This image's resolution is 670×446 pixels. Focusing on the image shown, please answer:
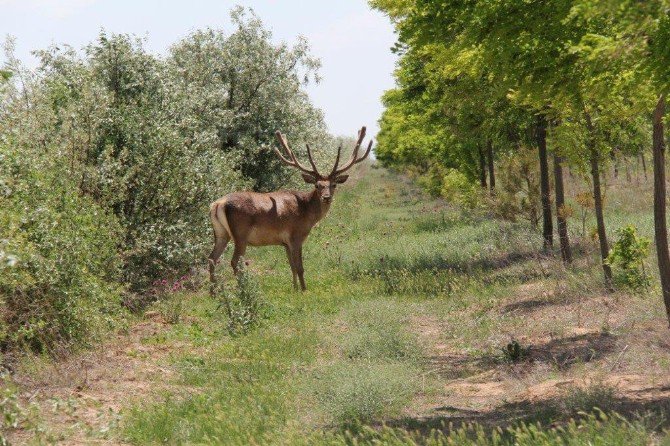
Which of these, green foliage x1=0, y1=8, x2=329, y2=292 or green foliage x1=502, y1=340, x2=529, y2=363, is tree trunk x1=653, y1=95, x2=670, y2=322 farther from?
green foliage x1=0, y1=8, x2=329, y2=292

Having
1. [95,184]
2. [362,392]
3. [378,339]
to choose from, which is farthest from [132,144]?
[362,392]

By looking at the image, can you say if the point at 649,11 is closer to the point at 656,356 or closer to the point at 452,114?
the point at 656,356

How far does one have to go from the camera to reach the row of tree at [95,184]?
1036cm

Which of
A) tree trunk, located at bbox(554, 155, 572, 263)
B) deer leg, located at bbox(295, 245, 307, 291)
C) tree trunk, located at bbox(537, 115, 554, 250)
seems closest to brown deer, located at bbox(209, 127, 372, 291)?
deer leg, located at bbox(295, 245, 307, 291)

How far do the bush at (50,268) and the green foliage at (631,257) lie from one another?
705 centimetres

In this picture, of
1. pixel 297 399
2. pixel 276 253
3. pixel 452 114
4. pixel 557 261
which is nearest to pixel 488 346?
pixel 297 399

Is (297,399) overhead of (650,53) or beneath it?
beneath

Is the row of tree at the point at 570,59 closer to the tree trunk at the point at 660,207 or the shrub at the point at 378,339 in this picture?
the tree trunk at the point at 660,207

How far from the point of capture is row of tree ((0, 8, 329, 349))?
10.4 meters

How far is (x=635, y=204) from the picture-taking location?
28547 millimetres

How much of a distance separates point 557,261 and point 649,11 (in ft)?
34.9

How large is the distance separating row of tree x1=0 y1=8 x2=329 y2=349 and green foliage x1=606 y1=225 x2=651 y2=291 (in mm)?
7042

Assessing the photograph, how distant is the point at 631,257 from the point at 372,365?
537 cm

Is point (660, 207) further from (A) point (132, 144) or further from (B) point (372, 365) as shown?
(A) point (132, 144)
